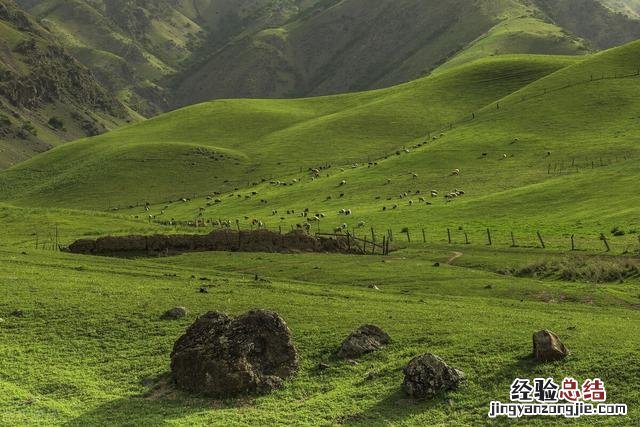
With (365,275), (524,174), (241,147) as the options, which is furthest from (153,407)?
(241,147)

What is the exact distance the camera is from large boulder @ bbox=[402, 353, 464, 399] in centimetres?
2609

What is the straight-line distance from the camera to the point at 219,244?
220 feet

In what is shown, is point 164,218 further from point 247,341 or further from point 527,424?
point 527,424

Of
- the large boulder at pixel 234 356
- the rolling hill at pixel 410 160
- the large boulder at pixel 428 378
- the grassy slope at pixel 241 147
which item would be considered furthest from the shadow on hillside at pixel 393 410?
the grassy slope at pixel 241 147

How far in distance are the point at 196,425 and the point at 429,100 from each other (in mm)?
166799

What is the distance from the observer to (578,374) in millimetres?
26062

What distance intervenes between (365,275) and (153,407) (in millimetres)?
29068

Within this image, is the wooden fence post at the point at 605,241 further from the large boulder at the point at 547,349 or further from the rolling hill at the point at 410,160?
the large boulder at the point at 547,349

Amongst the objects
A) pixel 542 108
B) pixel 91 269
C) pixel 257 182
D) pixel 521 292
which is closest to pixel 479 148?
pixel 542 108

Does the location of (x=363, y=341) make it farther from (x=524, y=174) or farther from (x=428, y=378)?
(x=524, y=174)

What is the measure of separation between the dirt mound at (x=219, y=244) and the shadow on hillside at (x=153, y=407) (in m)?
37.7

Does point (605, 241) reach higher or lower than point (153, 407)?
higher

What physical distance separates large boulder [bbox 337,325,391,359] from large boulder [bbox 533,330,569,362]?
24.8 feet

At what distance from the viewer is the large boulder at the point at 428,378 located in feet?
85.6
